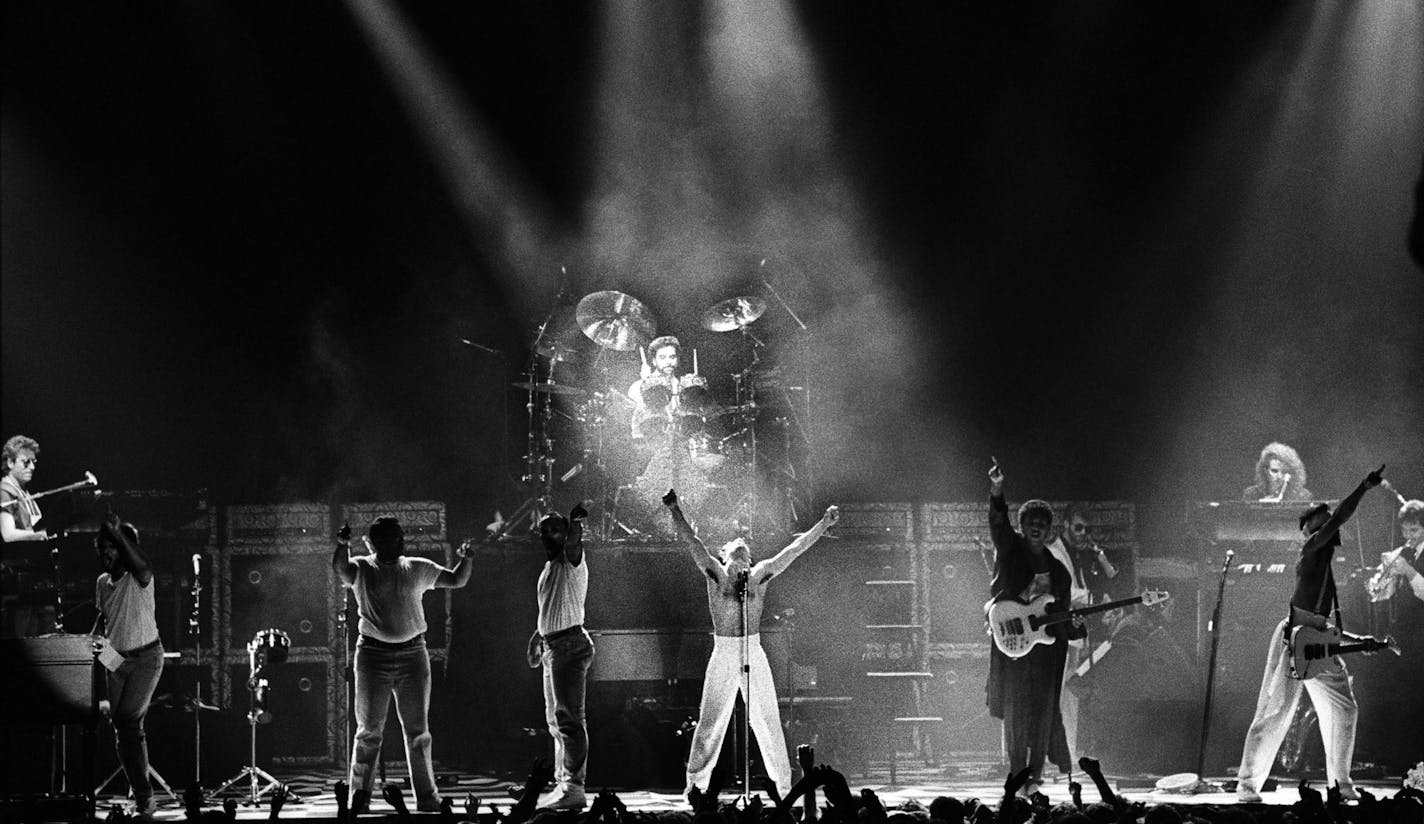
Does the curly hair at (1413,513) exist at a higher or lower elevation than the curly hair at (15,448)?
lower

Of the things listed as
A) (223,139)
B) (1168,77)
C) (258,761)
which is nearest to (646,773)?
(258,761)

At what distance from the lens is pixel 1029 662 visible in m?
11.1

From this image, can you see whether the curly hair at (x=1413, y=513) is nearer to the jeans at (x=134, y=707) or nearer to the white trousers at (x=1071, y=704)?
the white trousers at (x=1071, y=704)

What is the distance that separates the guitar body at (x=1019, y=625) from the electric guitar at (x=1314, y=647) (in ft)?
5.64

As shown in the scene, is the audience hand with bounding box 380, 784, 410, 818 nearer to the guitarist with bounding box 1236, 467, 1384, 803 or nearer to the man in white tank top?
the man in white tank top

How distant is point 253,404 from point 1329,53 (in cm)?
1218

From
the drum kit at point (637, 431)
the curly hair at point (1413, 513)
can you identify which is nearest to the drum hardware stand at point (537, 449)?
the drum kit at point (637, 431)

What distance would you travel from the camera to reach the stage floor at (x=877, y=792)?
11047 millimetres

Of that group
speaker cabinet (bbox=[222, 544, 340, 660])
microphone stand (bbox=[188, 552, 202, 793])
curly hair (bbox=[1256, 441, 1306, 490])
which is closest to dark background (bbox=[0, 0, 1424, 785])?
speaker cabinet (bbox=[222, 544, 340, 660])

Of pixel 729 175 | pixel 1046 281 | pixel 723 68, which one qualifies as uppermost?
pixel 723 68

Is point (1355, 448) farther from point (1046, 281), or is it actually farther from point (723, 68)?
point (723, 68)

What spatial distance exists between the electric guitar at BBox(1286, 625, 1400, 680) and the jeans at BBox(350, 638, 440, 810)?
625cm

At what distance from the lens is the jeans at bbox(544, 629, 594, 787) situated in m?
11.0

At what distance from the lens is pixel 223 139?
52.2 ft
